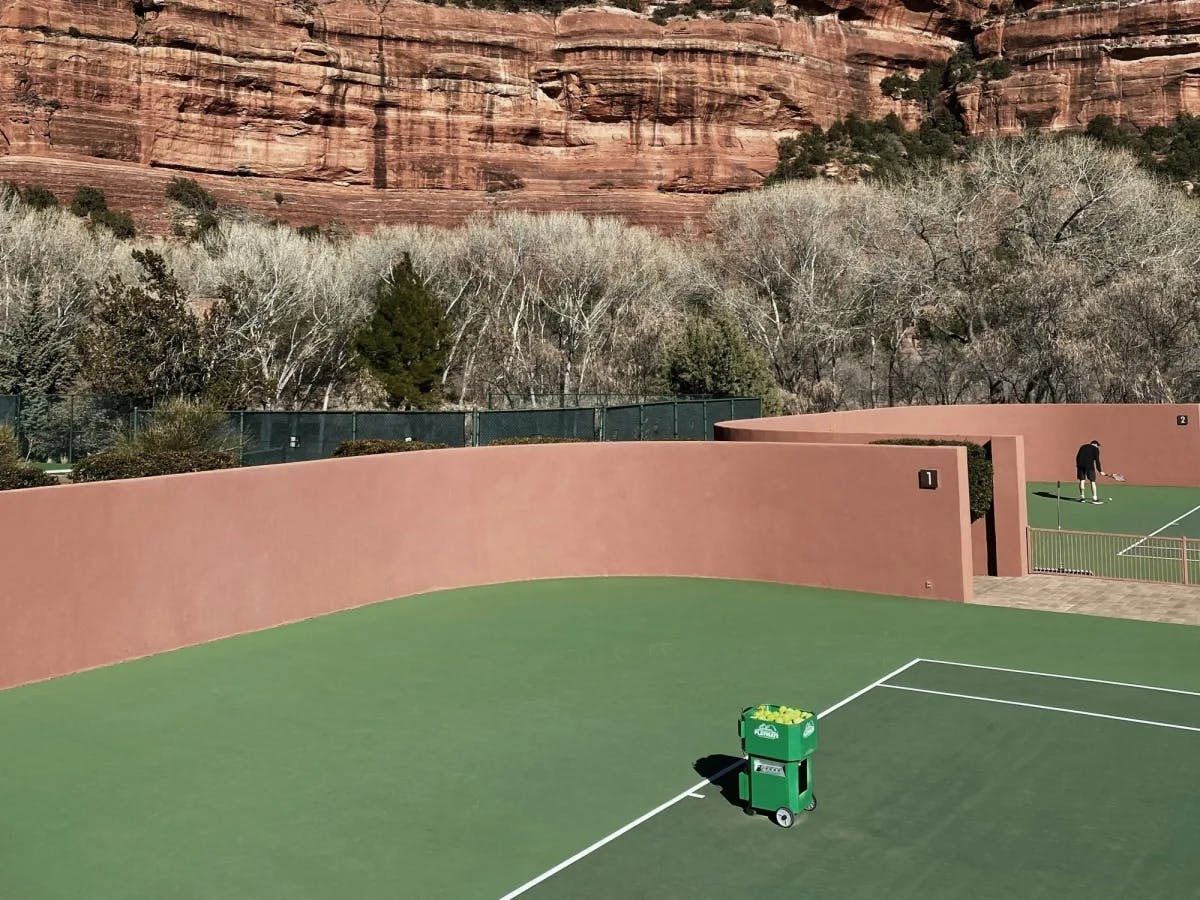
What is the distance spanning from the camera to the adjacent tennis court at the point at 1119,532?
18.8m

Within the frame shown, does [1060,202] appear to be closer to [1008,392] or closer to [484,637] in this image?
[1008,392]

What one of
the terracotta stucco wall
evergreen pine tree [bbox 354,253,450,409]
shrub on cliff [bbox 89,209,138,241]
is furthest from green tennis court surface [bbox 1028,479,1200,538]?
shrub on cliff [bbox 89,209,138,241]

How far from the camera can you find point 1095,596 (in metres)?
17.2

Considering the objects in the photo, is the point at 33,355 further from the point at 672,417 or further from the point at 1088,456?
the point at 1088,456

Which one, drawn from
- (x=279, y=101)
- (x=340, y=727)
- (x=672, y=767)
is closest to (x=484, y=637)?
(x=340, y=727)

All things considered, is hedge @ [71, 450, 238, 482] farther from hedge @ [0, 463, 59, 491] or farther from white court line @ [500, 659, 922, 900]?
white court line @ [500, 659, 922, 900]

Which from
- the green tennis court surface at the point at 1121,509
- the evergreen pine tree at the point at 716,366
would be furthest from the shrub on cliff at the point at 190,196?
the green tennis court surface at the point at 1121,509

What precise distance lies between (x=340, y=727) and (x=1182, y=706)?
8.74 metres

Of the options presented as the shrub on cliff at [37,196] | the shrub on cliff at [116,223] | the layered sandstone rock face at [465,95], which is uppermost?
the layered sandstone rock face at [465,95]

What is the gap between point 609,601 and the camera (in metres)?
17.2

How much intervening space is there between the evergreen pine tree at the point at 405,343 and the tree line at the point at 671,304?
105 millimetres

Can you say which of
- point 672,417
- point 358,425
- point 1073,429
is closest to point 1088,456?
point 1073,429

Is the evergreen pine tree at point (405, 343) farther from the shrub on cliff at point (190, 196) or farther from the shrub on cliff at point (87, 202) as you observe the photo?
the shrub on cliff at point (190, 196)

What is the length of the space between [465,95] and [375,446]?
67396 mm
